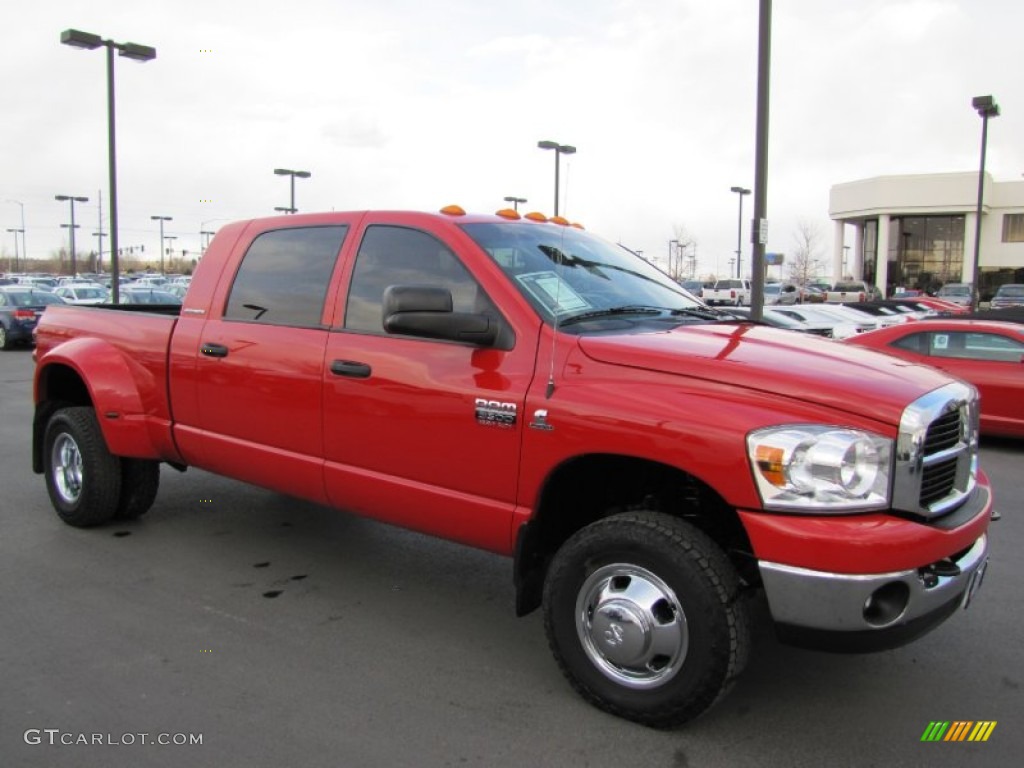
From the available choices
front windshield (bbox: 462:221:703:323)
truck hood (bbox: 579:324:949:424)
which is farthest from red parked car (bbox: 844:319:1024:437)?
truck hood (bbox: 579:324:949:424)

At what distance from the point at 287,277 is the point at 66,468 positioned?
2429 mm

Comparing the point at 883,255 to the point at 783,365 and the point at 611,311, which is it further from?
the point at 783,365

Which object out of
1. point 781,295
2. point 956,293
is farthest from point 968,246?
point 781,295

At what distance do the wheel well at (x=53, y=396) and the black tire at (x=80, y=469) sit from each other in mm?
76

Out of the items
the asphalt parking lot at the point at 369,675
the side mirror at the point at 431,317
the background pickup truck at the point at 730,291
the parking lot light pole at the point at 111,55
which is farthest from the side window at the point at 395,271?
the background pickup truck at the point at 730,291

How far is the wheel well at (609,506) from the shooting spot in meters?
3.24

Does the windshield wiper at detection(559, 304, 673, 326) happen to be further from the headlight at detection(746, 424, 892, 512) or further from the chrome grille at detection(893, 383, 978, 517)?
the chrome grille at detection(893, 383, 978, 517)

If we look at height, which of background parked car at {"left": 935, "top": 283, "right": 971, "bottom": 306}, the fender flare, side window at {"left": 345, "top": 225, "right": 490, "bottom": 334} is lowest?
the fender flare

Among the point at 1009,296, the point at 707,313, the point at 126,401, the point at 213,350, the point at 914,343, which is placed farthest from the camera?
the point at 1009,296

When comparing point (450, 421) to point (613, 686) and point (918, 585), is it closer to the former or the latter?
point (613, 686)

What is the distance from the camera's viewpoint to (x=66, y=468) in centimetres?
568

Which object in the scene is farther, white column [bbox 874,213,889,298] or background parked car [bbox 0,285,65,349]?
white column [bbox 874,213,889,298]

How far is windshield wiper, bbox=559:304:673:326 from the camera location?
3.55 m

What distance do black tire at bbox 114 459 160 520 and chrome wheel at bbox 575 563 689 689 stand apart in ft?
11.6
